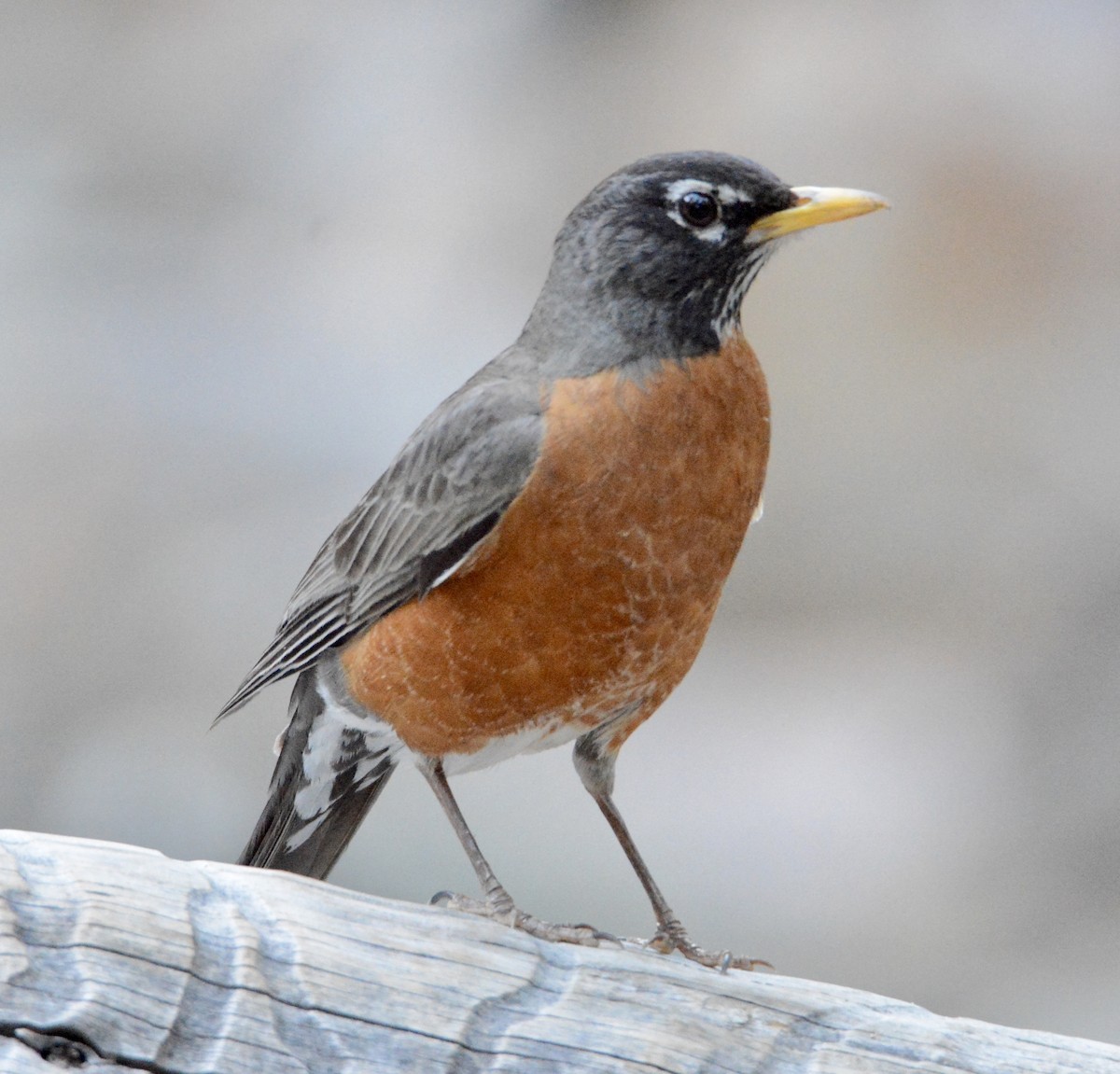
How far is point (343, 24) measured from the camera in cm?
764

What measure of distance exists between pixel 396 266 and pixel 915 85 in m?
2.71

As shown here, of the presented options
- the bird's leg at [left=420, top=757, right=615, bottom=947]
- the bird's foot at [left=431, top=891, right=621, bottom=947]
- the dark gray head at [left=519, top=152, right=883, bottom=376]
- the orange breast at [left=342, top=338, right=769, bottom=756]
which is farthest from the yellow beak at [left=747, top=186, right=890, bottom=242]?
the bird's foot at [left=431, top=891, right=621, bottom=947]

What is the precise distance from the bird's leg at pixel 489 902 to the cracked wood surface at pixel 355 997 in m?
0.06

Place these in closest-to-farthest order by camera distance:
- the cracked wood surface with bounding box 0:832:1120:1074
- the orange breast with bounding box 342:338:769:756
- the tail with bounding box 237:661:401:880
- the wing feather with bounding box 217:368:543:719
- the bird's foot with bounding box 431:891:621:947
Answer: the cracked wood surface with bounding box 0:832:1120:1074
the bird's foot with bounding box 431:891:621:947
the orange breast with bounding box 342:338:769:756
the wing feather with bounding box 217:368:543:719
the tail with bounding box 237:661:401:880

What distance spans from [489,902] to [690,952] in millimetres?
461

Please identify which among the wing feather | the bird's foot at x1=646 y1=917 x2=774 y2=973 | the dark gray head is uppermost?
the dark gray head

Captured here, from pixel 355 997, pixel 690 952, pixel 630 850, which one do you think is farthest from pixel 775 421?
pixel 355 997

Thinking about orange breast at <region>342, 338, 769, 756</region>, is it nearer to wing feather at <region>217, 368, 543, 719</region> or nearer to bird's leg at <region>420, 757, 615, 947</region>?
wing feather at <region>217, 368, 543, 719</region>

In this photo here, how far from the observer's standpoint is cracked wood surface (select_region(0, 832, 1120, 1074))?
2.18 metres

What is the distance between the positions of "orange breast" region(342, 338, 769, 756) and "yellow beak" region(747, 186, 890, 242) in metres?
0.27

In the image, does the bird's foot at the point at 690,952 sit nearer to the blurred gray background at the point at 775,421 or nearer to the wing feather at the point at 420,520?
the wing feather at the point at 420,520

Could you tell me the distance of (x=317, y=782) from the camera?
11.1ft

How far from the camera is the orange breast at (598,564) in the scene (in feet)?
9.36

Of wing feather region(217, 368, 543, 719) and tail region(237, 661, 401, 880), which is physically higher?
wing feather region(217, 368, 543, 719)
